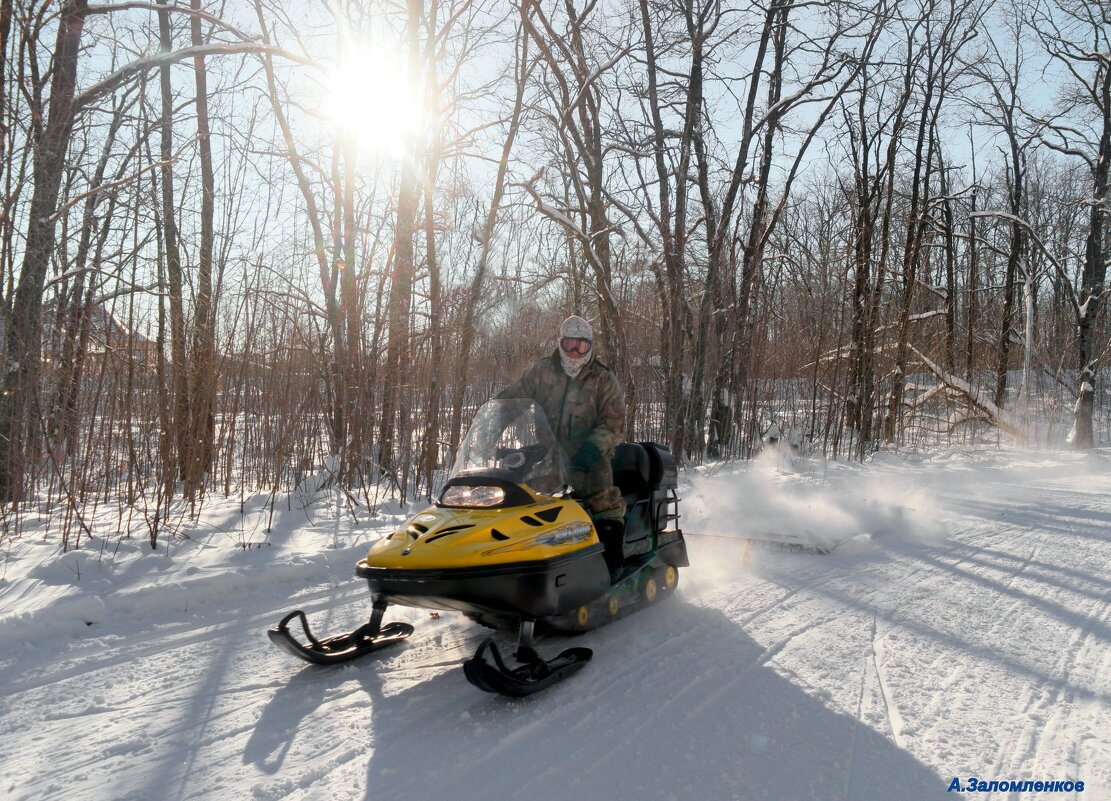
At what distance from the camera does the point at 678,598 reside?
4.99 m

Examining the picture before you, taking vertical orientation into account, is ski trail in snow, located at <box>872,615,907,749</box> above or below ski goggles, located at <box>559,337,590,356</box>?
below

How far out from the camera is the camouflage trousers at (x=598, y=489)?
434cm

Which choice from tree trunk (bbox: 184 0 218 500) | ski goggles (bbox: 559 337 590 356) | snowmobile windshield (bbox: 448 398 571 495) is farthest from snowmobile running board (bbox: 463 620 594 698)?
tree trunk (bbox: 184 0 218 500)

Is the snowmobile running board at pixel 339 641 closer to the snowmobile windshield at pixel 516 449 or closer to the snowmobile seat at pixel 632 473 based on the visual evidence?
the snowmobile windshield at pixel 516 449

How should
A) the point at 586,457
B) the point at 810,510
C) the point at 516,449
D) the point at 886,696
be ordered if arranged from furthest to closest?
the point at 810,510, the point at 586,457, the point at 516,449, the point at 886,696

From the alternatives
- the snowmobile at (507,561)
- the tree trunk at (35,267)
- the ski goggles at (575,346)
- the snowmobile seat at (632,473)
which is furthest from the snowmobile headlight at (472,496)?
the tree trunk at (35,267)

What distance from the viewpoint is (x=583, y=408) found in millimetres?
4402

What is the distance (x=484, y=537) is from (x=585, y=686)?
0.83 metres

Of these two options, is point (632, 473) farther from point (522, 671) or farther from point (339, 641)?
point (339, 641)

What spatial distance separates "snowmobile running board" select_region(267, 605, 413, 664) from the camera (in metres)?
3.46

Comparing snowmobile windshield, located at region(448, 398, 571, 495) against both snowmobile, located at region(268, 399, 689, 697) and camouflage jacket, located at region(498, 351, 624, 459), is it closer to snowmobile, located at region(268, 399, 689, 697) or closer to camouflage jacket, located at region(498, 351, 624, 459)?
snowmobile, located at region(268, 399, 689, 697)

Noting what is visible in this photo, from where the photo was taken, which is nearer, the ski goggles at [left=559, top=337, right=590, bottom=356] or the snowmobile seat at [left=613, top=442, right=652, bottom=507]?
the ski goggles at [left=559, top=337, right=590, bottom=356]

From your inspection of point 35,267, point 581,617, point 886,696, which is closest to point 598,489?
point 581,617

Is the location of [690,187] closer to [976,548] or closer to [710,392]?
[710,392]
